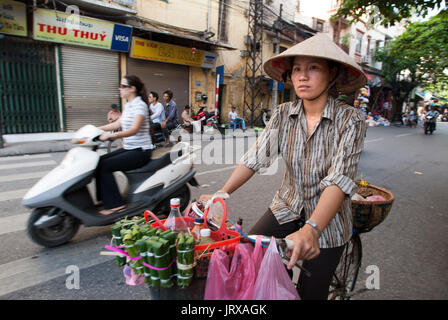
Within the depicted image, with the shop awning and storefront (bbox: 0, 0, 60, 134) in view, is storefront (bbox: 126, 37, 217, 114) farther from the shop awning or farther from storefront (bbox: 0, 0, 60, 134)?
storefront (bbox: 0, 0, 60, 134)

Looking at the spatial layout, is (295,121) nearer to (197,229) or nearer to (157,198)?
(197,229)

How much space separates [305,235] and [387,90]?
36819 mm

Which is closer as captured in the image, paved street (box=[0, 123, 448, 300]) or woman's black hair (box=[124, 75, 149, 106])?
paved street (box=[0, 123, 448, 300])

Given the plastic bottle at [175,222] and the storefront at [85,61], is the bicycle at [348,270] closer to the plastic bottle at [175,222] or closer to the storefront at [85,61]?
the plastic bottle at [175,222]

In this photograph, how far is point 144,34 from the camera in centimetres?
1216

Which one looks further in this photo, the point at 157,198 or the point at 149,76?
the point at 149,76

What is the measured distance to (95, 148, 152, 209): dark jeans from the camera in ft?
10.5

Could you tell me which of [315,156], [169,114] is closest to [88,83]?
[169,114]

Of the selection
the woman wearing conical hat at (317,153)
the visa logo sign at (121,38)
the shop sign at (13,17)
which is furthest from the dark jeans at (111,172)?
the visa logo sign at (121,38)

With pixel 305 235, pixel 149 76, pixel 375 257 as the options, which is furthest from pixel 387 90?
pixel 305 235

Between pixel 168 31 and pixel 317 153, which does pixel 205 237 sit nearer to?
→ pixel 317 153

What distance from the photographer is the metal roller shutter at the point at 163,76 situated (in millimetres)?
12445

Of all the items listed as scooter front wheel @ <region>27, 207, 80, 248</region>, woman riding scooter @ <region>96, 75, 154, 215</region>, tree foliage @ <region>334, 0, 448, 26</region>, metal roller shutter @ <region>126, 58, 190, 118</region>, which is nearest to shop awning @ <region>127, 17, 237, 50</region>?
metal roller shutter @ <region>126, 58, 190, 118</region>

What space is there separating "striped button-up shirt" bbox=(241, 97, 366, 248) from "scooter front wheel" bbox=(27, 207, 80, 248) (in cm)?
225
